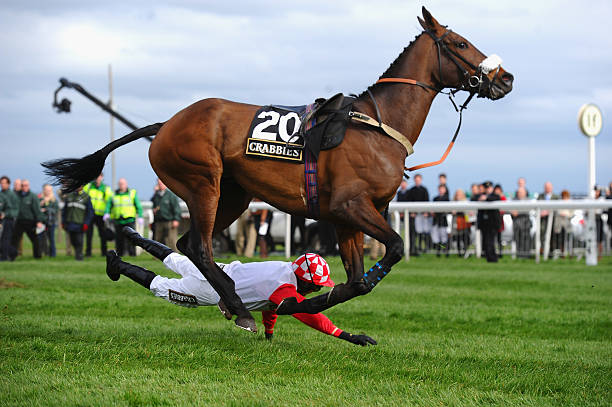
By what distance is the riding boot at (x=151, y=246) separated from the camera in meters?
6.71

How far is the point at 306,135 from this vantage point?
566 centimetres

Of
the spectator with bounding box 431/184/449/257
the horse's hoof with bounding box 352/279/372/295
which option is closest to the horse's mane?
the horse's hoof with bounding box 352/279/372/295

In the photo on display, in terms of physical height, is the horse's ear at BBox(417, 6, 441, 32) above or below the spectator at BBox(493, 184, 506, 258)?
above

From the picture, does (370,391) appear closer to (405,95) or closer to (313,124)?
(313,124)

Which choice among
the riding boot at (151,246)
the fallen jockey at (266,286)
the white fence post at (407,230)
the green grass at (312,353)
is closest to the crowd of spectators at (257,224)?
the white fence post at (407,230)

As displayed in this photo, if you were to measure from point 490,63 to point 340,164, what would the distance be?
5.00 ft

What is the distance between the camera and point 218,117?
5.91 meters

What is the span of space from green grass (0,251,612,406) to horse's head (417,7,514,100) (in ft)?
6.94

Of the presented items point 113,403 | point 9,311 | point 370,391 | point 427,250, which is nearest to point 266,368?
point 370,391

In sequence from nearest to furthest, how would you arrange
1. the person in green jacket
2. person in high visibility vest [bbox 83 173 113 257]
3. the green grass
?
the green grass
person in high visibility vest [bbox 83 173 113 257]
the person in green jacket

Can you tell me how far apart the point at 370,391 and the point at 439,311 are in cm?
468

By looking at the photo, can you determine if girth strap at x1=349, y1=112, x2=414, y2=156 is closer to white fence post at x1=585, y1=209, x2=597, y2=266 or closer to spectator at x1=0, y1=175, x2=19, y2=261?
white fence post at x1=585, y1=209, x2=597, y2=266

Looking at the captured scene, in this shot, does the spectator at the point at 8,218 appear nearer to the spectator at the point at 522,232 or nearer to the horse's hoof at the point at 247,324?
the spectator at the point at 522,232

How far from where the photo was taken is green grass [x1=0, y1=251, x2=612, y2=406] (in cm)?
454
